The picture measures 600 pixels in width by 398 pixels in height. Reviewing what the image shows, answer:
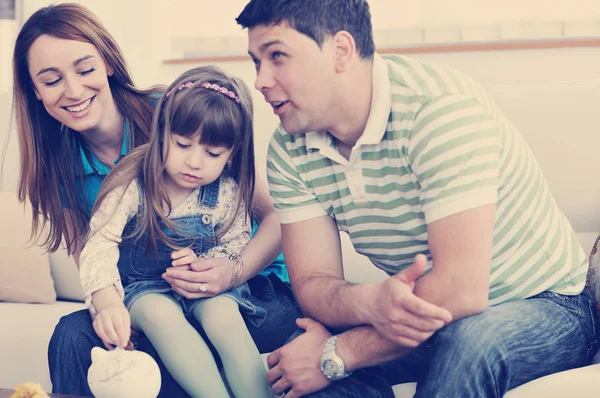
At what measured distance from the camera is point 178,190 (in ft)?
5.45

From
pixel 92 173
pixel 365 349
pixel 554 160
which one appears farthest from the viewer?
pixel 554 160

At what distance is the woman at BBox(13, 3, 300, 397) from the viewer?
1693mm

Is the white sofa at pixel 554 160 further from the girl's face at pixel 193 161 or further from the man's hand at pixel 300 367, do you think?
the man's hand at pixel 300 367

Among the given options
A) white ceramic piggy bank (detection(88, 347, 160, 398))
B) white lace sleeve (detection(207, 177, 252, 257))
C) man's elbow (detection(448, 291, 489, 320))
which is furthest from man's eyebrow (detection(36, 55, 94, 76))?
man's elbow (detection(448, 291, 489, 320))

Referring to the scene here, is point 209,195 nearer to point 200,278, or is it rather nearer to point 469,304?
point 200,278

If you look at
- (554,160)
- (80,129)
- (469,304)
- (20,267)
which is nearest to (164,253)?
(80,129)

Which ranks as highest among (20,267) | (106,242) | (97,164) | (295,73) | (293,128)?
(295,73)

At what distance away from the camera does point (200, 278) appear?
1.54m

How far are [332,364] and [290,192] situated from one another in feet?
1.15

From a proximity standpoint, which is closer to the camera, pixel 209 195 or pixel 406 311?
pixel 406 311

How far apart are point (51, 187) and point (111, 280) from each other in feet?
1.18

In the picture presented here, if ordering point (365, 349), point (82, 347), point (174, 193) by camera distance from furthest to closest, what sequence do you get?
point (174, 193) < point (82, 347) < point (365, 349)

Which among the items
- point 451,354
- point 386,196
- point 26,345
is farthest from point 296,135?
point 26,345

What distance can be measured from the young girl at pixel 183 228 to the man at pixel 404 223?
0.12 metres
